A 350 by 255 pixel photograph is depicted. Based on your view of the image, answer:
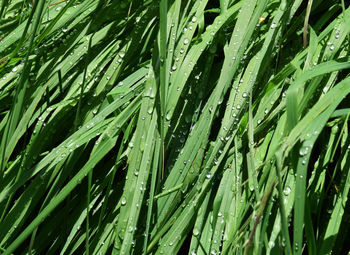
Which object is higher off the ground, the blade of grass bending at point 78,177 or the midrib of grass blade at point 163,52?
the midrib of grass blade at point 163,52

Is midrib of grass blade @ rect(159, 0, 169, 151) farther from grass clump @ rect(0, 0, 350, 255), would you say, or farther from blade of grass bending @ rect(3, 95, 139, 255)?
blade of grass bending @ rect(3, 95, 139, 255)

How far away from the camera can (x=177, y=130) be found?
1.13 m

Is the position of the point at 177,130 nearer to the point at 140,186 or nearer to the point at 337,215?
the point at 140,186

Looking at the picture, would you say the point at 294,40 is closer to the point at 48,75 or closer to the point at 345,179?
the point at 345,179

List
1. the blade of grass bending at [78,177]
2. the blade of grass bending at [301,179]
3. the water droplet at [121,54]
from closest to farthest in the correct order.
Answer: the blade of grass bending at [301,179], the blade of grass bending at [78,177], the water droplet at [121,54]

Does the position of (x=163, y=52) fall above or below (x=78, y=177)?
above

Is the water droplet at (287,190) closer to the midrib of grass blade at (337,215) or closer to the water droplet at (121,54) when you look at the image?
the midrib of grass blade at (337,215)

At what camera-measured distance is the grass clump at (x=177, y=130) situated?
94cm

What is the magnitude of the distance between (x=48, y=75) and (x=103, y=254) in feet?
1.47

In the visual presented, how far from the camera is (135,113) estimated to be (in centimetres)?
108

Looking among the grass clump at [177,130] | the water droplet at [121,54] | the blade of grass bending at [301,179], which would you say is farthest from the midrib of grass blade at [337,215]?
the water droplet at [121,54]

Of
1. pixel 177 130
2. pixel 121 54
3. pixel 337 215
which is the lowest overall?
pixel 337 215

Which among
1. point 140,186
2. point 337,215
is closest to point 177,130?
point 140,186

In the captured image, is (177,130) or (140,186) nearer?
(140,186)
